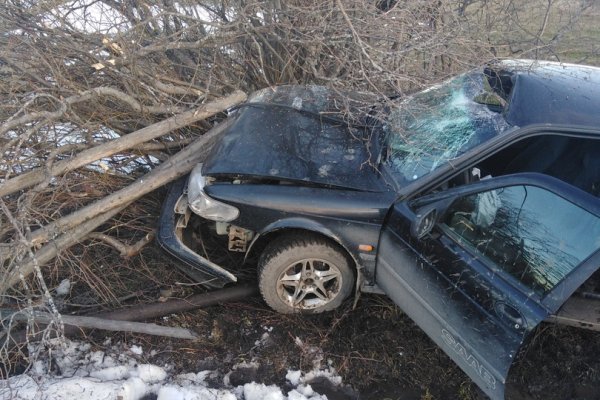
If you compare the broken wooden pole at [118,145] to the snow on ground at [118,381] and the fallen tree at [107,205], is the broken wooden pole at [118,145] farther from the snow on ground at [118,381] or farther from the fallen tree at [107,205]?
the snow on ground at [118,381]

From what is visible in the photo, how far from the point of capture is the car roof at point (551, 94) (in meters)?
2.69

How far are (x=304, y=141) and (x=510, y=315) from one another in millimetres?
1789

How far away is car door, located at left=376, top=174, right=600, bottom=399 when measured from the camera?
236 cm

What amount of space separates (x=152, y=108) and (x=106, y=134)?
0.52 m

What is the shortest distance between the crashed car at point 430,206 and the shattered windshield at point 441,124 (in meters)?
0.01

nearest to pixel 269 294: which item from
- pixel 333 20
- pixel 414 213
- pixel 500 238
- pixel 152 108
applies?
pixel 414 213

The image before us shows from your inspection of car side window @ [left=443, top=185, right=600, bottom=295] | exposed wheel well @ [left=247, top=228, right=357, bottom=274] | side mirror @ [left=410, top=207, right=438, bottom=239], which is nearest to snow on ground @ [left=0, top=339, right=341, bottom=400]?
exposed wheel well @ [left=247, top=228, right=357, bottom=274]

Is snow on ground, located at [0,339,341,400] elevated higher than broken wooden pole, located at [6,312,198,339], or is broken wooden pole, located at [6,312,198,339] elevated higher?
broken wooden pole, located at [6,312,198,339]

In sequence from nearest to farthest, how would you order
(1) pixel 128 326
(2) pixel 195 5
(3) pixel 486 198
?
(3) pixel 486 198 → (1) pixel 128 326 → (2) pixel 195 5

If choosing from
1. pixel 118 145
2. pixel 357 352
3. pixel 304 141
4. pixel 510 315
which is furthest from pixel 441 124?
pixel 118 145

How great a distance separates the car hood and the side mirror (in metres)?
0.36

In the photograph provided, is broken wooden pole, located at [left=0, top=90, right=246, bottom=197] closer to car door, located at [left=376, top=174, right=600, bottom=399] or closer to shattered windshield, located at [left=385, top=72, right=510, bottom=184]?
shattered windshield, located at [left=385, top=72, right=510, bottom=184]

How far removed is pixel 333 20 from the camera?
4.28 m

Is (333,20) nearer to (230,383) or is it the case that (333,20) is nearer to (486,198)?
(486,198)
